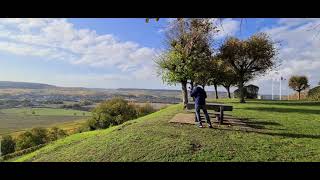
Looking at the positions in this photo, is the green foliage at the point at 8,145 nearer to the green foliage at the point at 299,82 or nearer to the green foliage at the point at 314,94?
the green foliage at the point at 314,94

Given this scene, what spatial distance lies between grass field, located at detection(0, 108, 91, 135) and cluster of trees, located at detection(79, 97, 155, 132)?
126 inches

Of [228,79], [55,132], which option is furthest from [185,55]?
[55,132]

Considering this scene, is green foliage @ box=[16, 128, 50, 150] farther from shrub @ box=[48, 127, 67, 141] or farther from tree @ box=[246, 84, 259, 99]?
tree @ box=[246, 84, 259, 99]

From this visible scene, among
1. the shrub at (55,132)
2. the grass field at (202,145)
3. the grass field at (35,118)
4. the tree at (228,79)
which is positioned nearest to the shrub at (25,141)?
Result: the shrub at (55,132)

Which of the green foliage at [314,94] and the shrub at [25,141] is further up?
the green foliage at [314,94]

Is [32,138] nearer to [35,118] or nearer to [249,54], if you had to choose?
[35,118]

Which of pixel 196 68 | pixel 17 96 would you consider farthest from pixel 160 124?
pixel 17 96

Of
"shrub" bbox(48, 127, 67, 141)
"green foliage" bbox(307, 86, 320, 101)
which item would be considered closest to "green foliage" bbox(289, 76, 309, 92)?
"green foliage" bbox(307, 86, 320, 101)

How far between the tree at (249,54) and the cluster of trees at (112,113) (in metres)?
16.4

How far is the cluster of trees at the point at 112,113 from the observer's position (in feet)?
162

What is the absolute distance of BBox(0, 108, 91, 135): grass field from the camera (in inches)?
2319
